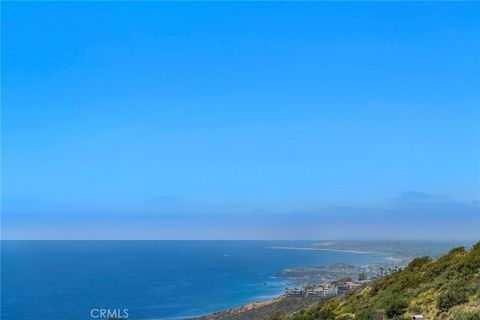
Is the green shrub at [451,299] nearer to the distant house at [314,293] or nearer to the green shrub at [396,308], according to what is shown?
the green shrub at [396,308]

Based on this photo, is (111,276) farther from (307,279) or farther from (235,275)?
(307,279)

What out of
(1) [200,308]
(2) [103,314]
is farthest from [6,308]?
(1) [200,308]

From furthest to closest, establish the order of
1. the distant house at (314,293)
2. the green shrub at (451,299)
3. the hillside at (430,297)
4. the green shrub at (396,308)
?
the distant house at (314,293), the green shrub at (396,308), the green shrub at (451,299), the hillside at (430,297)

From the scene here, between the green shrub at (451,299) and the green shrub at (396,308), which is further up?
the green shrub at (451,299)

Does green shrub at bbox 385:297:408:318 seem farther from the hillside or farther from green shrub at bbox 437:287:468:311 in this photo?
green shrub at bbox 437:287:468:311

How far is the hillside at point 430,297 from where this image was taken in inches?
697

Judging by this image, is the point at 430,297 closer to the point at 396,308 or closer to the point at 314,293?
the point at 396,308

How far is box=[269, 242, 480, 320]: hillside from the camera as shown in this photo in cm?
1770

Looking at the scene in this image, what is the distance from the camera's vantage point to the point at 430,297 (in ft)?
66.9

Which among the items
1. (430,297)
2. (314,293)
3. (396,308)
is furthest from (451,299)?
(314,293)

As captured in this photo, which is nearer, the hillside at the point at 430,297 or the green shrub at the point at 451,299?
the hillside at the point at 430,297

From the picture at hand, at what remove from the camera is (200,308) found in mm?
116688

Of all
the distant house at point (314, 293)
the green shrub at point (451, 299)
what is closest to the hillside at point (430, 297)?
the green shrub at point (451, 299)

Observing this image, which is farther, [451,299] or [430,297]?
[430,297]
